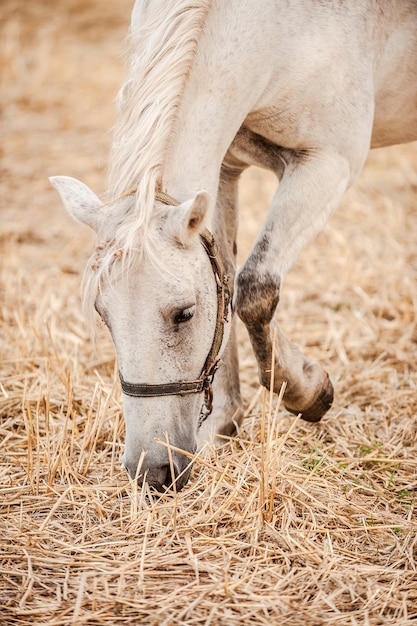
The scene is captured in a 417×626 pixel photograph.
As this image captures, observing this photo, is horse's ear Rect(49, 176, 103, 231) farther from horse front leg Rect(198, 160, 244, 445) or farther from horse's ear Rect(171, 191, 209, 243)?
horse front leg Rect(198, 160, 244, 445)

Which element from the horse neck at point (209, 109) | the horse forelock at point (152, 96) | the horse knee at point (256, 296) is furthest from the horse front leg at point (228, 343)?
the horse forelock at point (152, 96)

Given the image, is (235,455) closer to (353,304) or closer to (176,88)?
(176,88)

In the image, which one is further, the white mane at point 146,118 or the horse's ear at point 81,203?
the horse's ear at point 81,203

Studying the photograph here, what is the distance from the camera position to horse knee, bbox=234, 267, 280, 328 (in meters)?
2.70

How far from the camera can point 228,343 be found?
3150 mm

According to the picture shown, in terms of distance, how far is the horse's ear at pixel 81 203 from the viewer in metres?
2.36

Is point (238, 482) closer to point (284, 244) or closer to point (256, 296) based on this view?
point (256, 296)

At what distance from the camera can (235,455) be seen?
9.22 ft

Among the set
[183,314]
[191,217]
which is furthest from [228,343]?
[191,217]

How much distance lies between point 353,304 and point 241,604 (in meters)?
2.98

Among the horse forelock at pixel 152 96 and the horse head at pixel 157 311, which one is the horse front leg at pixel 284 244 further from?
the horse forelock at pixel 152 96

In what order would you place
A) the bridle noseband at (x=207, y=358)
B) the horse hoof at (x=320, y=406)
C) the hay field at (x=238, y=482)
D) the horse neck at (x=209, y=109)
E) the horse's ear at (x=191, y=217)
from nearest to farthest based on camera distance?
the hay field at (x=238, y=482) → the horse's ear at (x=191, y=217) → the bridle noseband at (x=207, y=358) → the horse neck at (x=209, y=109) → the horse hoof at (x=320, y=406)

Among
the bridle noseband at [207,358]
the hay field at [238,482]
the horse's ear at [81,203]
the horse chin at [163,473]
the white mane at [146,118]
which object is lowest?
the hay field at [238,482]

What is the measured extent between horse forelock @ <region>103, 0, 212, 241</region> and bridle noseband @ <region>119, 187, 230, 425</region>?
0.10 m
